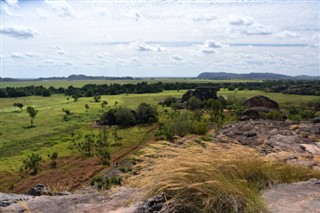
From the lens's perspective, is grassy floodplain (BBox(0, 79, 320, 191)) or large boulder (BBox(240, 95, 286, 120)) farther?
large boulder (BBox(240, 95, 286, 120))

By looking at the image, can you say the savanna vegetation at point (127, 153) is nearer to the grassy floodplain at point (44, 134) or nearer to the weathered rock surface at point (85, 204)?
the grassy floodplain at point (44, 134)

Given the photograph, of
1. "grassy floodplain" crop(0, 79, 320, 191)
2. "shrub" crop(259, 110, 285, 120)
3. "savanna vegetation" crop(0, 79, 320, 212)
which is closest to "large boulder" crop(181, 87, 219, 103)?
"savanna vegetation" crop(0, 79, 320, 212)

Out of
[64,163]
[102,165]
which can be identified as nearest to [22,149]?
[64,163]

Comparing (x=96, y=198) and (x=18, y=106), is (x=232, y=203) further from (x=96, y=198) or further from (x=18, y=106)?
(x=18, y=106)

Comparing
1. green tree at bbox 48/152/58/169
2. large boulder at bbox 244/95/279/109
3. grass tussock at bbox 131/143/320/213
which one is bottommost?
green tree at bbox 48/152/58/169

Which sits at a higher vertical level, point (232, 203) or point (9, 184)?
point (232, 203)

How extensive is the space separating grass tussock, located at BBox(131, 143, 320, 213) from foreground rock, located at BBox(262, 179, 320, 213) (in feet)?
0.74

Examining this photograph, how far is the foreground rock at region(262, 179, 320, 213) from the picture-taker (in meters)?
5.12

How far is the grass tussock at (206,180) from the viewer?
475 centimetres

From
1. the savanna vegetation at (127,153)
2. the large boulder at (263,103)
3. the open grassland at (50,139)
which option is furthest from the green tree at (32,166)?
the large boulder at (263,103)

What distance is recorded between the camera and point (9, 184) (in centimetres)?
3341

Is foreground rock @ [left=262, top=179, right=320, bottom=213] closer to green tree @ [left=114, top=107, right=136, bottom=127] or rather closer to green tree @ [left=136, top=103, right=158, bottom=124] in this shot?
green tree @ [left=114, top=107, right=136, bottom=127]

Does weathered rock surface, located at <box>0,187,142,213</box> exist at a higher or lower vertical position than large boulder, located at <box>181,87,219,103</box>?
higher

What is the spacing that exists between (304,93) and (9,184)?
11728 centimetres
